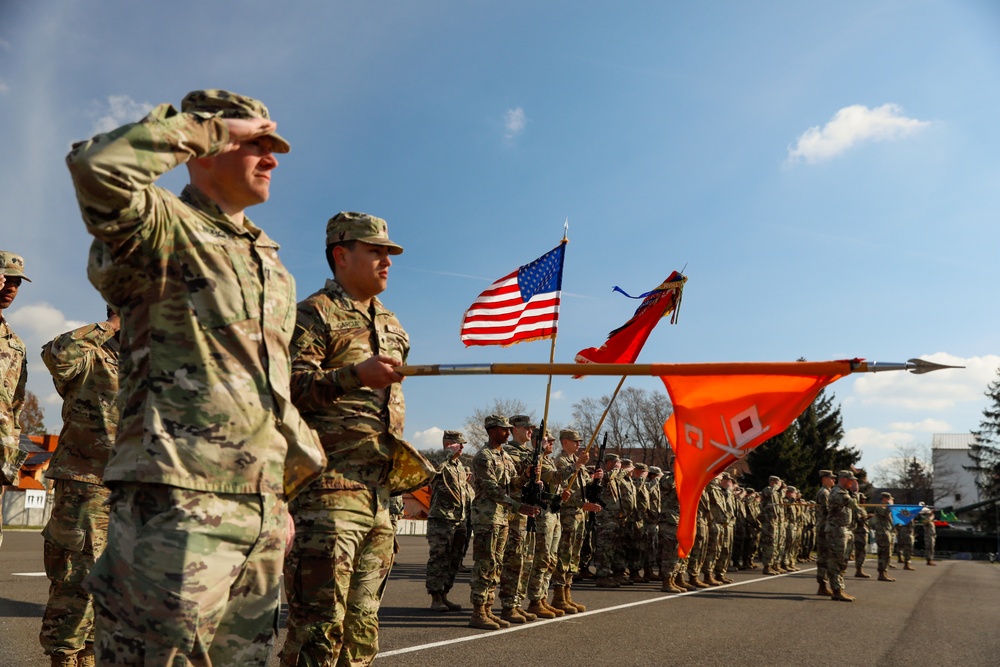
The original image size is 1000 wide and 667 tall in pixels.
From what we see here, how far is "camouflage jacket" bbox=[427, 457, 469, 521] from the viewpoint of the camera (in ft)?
40.2

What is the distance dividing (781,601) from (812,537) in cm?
1954

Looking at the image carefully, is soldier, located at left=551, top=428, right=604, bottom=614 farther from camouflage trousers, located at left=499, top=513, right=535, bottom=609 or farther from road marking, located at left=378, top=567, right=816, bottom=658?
camouflage trousers, located at left=499, top=513, right=535, bottom=609

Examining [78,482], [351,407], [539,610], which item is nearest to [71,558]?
[78,482]

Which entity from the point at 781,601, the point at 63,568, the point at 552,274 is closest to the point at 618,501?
the point at 781,601

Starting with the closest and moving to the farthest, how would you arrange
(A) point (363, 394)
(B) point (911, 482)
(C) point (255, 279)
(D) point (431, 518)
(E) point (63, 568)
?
1. (C) point (255, 279)
2. (A) point (363, 394)
3. (E) point (63, 568)
4. (D) point (431, 518)
5. (B) point (911, 482)

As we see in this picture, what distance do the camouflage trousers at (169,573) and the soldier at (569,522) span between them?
8.75 meters

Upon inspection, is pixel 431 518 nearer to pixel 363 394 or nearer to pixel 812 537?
pixel 363 394

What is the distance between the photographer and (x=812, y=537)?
3216 cm

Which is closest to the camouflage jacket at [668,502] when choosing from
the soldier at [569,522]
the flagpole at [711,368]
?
the soldier at [569,522]

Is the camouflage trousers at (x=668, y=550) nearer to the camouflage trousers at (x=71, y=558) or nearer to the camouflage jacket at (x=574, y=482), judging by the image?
the camouflage jacket at (x=574, y=482)

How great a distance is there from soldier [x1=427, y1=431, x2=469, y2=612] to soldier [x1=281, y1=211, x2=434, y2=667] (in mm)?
6963

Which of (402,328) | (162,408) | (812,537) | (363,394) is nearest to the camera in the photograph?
(162,408)

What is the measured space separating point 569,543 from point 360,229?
905cm

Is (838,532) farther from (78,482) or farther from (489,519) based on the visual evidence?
(78,482)
